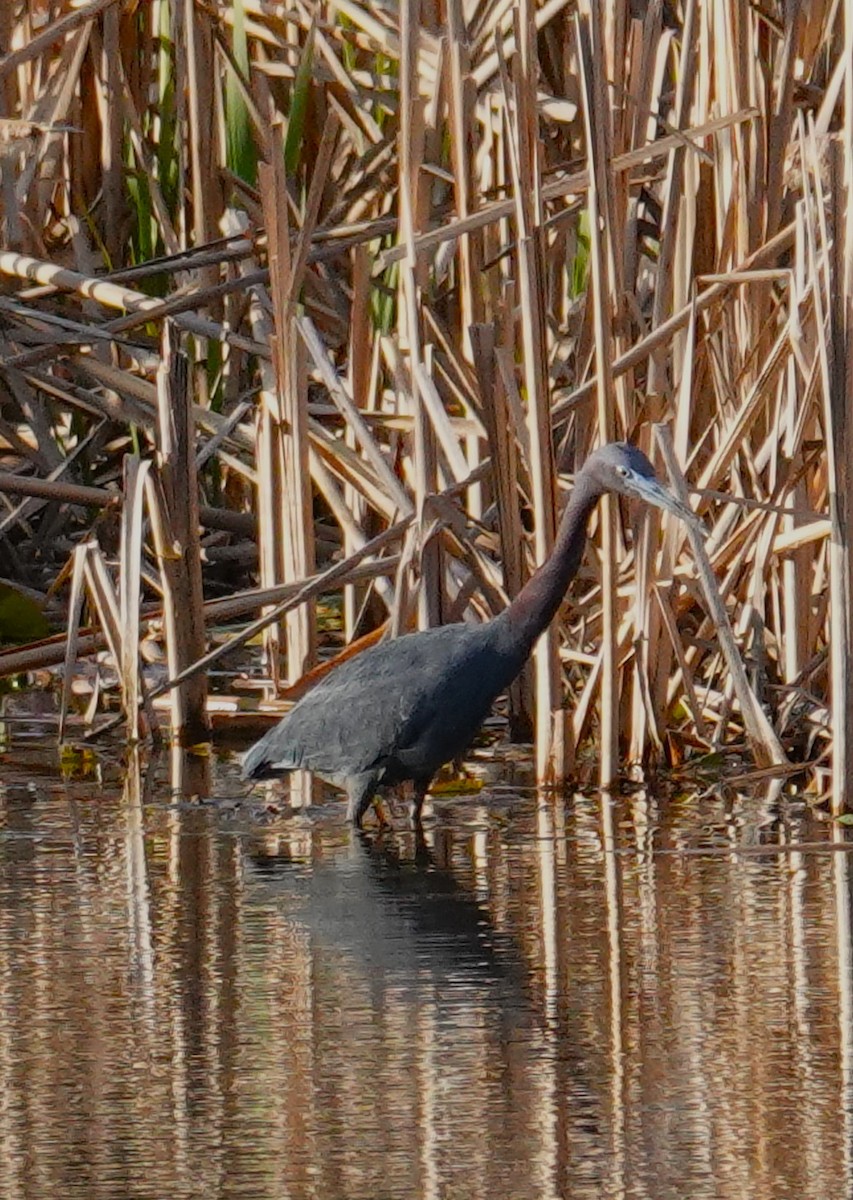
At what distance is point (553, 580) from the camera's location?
6.01 m

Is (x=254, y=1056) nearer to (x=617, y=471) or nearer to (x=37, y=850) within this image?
(x=37, y=850)

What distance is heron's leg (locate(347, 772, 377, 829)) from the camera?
19.9 feet

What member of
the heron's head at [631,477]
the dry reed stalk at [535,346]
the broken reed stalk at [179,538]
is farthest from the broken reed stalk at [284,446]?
the heron's head at [631,477]

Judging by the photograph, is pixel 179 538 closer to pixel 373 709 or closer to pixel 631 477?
pixel 373 709

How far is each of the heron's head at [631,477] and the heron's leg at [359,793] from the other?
942 mm

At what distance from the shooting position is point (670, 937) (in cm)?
466

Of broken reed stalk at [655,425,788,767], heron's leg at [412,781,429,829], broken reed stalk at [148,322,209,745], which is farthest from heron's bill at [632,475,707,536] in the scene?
broken reed stalk at [148,322,209,745]

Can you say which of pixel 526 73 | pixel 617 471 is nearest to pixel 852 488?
pixel 617 471

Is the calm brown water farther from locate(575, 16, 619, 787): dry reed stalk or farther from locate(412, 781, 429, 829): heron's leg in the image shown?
locate(575, 16, 619, 787): dry reed stalk

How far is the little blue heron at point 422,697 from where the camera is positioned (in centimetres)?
602

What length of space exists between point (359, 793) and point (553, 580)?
73 centimetres

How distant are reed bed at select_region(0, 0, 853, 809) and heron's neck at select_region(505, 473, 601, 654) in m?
0.08

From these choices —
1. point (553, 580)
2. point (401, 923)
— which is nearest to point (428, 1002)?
point (401, 923)

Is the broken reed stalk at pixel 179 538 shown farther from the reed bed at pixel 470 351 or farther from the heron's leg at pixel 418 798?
the heron's leg at pixel 418 798
